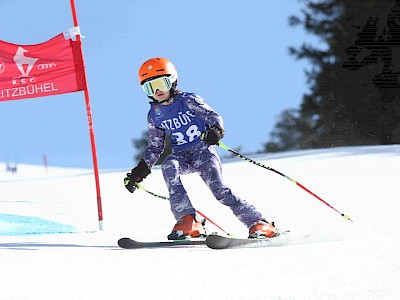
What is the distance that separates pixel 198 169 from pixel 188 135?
0.25 metres

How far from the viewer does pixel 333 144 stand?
2039 centimetres

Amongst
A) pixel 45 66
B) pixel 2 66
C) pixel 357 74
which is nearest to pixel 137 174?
pixel 45 66

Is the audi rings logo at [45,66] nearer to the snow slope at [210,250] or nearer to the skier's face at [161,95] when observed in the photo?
the snow slope at [210,250]

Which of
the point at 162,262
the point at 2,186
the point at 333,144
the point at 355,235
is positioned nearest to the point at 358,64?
the point at 333,144

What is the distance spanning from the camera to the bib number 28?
466 centimetres

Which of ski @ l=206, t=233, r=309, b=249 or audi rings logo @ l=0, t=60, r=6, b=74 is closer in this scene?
ski @ l=206, t=233, r=309, b=249

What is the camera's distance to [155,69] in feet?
15.2

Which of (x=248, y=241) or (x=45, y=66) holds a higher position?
(x=45, y=66)

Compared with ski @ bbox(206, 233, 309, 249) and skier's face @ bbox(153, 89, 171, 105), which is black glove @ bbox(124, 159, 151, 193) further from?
ski @ bbox(206, 233, 309, 249)

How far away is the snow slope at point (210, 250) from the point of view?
103 inches

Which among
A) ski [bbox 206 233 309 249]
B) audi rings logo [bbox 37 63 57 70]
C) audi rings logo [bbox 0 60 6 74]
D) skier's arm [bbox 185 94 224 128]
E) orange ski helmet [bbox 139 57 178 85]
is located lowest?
ski [bbox 206 233 309 249]

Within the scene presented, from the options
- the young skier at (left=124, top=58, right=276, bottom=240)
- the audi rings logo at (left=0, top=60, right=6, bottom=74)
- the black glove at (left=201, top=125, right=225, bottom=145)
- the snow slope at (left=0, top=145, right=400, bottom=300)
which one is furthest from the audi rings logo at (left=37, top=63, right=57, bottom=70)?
the black glove at (left=201, top=125, right=225, bottom=145)

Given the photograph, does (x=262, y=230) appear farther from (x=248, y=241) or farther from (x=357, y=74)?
(x=357, y=74)

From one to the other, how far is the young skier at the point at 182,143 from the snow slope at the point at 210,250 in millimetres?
424
